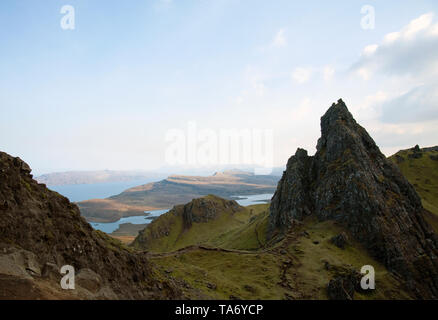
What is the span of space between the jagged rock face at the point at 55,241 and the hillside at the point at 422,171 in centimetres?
10915

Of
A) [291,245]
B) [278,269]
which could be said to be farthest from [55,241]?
[291,245]

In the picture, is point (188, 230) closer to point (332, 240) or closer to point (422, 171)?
point (332, 240)

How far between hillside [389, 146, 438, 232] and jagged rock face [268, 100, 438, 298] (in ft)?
85.1

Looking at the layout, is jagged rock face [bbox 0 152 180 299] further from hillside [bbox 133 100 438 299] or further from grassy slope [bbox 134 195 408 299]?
hillside [bbox 133 100 438 299]

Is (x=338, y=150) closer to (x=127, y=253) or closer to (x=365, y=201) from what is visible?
(x=365, y=201)

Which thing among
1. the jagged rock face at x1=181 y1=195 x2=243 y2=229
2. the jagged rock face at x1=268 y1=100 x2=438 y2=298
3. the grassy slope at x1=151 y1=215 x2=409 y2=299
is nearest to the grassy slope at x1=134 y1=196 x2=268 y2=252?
the jagged rock face at x1=181 y1=195 x2=243 y2=229

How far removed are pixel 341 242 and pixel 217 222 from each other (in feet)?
413

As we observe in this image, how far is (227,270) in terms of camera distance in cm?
4981

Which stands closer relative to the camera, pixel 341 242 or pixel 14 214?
pixel 14 214

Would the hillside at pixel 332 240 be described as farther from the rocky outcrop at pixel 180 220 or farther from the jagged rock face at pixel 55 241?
the rocky outcrop at pixel 180 220

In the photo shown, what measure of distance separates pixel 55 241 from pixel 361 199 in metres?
75.6

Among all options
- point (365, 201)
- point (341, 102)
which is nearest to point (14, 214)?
point (365, 201)

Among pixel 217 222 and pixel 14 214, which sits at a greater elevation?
pixel 14 214
